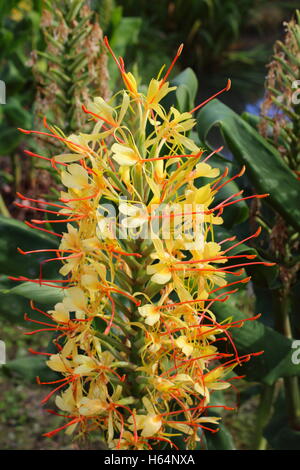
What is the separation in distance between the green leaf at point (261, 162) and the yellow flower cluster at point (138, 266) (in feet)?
1.07

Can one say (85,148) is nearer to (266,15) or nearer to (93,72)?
Result: (93,72)

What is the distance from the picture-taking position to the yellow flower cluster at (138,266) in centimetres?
70

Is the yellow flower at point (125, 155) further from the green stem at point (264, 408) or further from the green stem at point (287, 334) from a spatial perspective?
the green stem at point (264, 408)

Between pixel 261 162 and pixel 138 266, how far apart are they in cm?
41

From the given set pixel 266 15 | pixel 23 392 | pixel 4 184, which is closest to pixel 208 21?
pixel 266 15

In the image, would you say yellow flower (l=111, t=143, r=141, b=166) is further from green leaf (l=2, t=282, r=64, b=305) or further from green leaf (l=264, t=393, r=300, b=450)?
green leaf (l=264, t=393, r=300, b=450)

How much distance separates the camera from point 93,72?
1296mm

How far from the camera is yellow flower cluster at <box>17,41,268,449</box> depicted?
2.29 ft

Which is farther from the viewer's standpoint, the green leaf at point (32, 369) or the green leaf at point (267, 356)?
the green leaf at point (32, 369)

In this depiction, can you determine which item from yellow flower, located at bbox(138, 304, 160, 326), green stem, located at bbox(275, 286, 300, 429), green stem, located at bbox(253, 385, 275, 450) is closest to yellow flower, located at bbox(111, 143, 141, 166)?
yellow flower, located at bbox(138, 304, 160, 326)

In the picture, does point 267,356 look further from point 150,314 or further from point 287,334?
point 150,314

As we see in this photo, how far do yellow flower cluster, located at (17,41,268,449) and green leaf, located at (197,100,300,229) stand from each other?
327mm

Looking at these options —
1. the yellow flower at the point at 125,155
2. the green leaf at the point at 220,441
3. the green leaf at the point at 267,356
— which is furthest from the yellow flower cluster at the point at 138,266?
the green leaf at the point at 220,441
